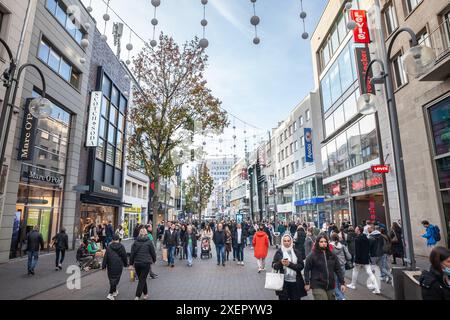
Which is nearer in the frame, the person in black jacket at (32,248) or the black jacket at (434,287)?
the black jacket at (434,287)

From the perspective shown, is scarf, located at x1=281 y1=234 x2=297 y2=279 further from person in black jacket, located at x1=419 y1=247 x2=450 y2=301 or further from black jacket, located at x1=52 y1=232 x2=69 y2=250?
black jacket, located at x1=52 y1=232 x2=69 y2=250

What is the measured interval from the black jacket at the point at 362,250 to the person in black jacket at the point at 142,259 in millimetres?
6422

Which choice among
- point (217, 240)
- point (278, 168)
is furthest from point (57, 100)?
point (278, 168)

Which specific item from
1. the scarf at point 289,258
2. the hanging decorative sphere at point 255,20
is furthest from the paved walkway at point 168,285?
the hanging decorative sphere at point 255,20

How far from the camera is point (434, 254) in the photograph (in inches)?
154

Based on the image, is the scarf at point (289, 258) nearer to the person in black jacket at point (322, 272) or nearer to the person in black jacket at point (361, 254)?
the person in black jacket at point (322, 272)

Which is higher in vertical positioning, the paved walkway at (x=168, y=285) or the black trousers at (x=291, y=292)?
the black trousers at (x=291, y=292)

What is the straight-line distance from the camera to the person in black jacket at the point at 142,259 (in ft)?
25.5

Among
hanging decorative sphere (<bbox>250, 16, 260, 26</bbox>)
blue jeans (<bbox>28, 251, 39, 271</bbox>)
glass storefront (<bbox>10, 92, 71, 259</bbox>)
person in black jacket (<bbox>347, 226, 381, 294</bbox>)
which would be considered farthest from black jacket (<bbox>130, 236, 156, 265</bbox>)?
glass storefront (<bbox>10, 92, 71, 259</bbox>)

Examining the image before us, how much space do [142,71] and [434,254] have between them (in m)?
20.3

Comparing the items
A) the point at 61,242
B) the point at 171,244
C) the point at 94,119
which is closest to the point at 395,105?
the point at 171,244

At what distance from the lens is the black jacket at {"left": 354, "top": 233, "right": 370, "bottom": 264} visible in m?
9.23

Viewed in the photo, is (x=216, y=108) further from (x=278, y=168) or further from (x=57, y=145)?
(x=278, y=168)

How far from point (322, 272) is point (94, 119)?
21649mm
